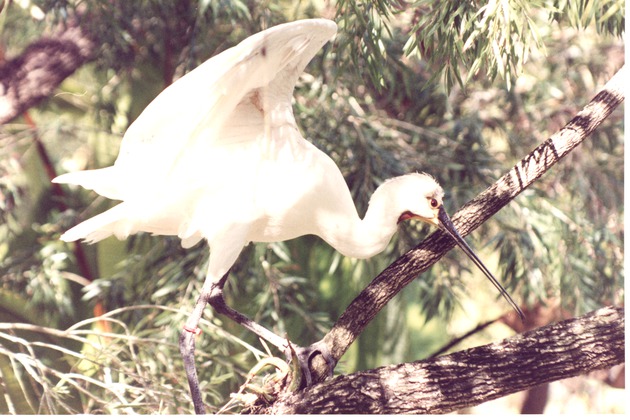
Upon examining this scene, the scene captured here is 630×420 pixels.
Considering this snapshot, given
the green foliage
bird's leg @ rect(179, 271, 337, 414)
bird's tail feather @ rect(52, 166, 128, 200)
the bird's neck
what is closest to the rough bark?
the green foliage

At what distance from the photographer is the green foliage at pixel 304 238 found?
2379 millimetres

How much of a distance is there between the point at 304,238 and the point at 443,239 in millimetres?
1100

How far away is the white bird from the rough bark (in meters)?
0.92

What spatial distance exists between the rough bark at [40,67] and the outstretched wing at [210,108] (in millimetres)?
918

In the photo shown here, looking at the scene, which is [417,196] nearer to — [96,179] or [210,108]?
[210,108]

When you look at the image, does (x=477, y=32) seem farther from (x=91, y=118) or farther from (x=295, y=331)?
(x=91, y=118)

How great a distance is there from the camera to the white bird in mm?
1655

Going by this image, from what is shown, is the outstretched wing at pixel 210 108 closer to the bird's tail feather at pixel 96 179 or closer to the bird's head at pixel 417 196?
the bird's tail feather at pixel 96 179

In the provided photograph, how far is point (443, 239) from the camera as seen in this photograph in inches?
66.1

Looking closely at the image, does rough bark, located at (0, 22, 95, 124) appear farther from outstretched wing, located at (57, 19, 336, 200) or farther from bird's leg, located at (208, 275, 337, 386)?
bird's leg, located at (208, 275, 337, 386)

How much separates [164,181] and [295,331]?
37.3 inches

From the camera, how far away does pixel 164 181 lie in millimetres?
1658

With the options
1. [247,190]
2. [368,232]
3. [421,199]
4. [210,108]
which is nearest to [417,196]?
[421,199]

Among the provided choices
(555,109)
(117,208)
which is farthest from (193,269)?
(555,109)
